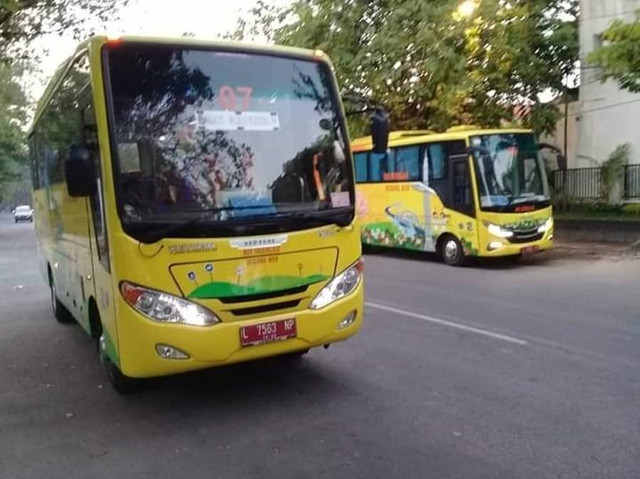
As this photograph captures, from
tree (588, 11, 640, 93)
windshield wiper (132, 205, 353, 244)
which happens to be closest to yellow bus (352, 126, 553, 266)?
tree (588, 11, 640, 93)

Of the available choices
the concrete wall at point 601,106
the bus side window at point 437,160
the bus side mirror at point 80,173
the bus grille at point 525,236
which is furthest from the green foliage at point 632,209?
the bus side mirror at point 80,173

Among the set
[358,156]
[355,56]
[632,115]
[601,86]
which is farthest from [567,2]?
[358,156]

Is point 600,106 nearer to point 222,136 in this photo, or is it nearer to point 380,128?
point 380,128

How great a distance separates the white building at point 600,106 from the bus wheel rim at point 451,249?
775cm

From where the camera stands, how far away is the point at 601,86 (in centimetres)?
1947

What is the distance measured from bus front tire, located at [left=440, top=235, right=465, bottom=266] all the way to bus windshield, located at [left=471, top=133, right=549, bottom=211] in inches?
45.2

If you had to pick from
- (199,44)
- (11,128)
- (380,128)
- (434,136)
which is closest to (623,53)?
(434,136)

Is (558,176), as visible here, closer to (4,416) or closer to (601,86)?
(601,86)

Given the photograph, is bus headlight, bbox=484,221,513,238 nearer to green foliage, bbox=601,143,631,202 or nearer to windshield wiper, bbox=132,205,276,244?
green foliage, bbox=601,143,631,202

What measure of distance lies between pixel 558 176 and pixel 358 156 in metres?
6.97

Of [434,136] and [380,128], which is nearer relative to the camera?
[380,128]

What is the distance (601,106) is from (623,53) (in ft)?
26.4

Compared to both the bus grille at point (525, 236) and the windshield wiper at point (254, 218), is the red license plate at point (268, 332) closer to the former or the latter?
the windshield wiper at point (254, 218)

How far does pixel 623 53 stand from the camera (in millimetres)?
12086
